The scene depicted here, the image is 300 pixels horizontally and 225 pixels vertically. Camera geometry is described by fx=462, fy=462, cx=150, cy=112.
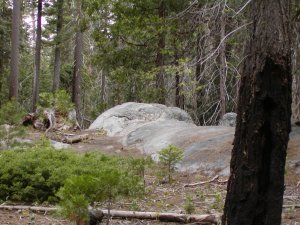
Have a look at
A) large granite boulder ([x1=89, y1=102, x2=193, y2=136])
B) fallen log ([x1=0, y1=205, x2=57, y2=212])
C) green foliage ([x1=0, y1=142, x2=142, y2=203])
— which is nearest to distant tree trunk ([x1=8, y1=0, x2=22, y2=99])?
large granite boulder ([x1=89, y1=102, x2=193, y2=136])

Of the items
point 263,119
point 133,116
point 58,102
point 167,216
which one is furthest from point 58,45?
point 263,119

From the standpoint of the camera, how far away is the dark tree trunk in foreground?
12.4 feet

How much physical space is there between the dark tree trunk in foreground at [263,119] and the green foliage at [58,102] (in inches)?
536

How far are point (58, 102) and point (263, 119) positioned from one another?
13860 mm

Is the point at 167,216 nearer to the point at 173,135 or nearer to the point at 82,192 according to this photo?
the point at 82,192

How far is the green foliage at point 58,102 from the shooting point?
17.0 metres

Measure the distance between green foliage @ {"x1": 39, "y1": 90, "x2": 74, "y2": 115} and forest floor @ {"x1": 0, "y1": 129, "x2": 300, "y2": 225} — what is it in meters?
8.69

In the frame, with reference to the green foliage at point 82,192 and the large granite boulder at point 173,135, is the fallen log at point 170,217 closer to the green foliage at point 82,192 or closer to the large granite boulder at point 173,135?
the green foliage at point 82,192

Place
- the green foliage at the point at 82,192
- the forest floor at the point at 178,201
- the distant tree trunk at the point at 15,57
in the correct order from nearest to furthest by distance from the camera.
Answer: the green foliage at the point at 82,192 → the forest floor at the point at 178,201 → the distant tree trunk at the point at 15,57

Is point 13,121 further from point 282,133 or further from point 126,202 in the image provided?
point 282,133

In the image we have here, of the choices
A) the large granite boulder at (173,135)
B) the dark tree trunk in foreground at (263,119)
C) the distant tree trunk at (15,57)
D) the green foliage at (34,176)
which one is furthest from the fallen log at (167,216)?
the distant tree trunk at (15,57)

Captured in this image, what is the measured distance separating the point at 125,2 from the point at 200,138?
27.0ft

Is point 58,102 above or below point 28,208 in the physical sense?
above

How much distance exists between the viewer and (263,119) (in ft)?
12.5
